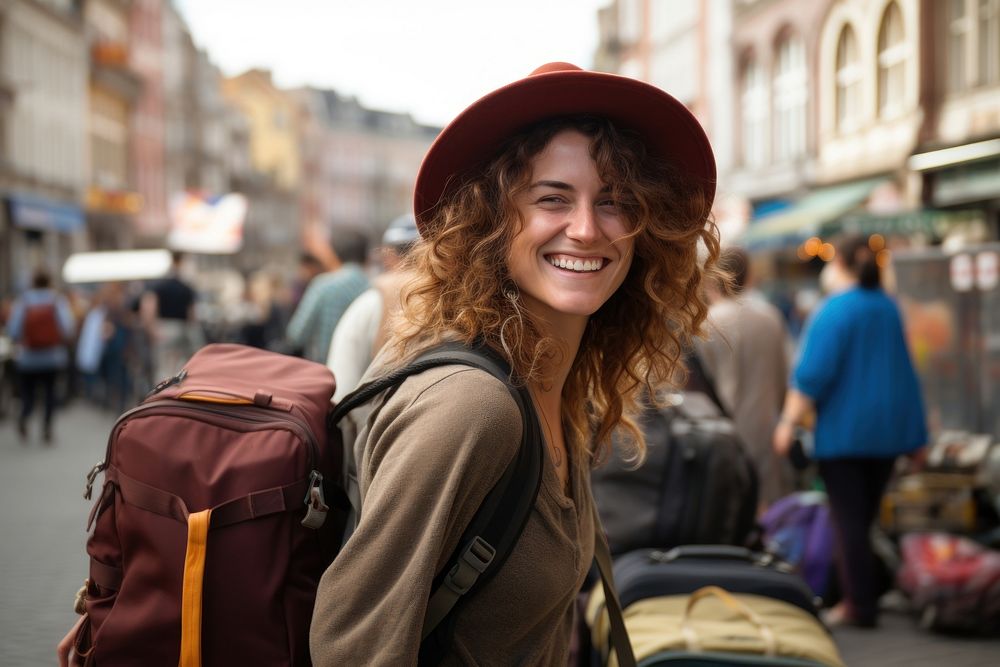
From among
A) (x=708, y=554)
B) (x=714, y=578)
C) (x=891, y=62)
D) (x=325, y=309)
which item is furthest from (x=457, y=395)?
(x=891, y=62)

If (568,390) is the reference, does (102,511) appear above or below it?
below

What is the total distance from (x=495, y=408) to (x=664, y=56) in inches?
1426

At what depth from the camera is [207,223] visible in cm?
3347

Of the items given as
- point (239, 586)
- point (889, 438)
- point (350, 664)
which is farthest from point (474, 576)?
point (889, 438)

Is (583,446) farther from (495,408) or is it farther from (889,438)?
(889,438)

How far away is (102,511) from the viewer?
7.01ft

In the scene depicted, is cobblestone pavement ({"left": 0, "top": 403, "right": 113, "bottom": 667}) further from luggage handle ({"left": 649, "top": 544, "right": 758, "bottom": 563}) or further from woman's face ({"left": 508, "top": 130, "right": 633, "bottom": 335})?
woman's face ({"left": 508, "top": 130, "right": 633, "bottom": 335})

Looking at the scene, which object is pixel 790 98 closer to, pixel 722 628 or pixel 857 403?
pixel 857 403

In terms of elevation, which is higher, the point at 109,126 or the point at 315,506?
the point at 109,126

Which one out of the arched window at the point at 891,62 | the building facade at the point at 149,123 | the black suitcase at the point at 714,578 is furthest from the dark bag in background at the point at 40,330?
the building facade at the point at 149,123

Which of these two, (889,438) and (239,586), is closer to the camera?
(239,586)

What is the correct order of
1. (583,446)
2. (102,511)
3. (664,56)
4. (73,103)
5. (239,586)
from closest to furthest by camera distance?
(239,586), (102,511), (583,446), (664,56), (73,103)

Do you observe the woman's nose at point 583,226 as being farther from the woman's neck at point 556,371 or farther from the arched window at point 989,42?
the arched window at point 989,42

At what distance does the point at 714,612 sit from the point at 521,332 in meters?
1.55
